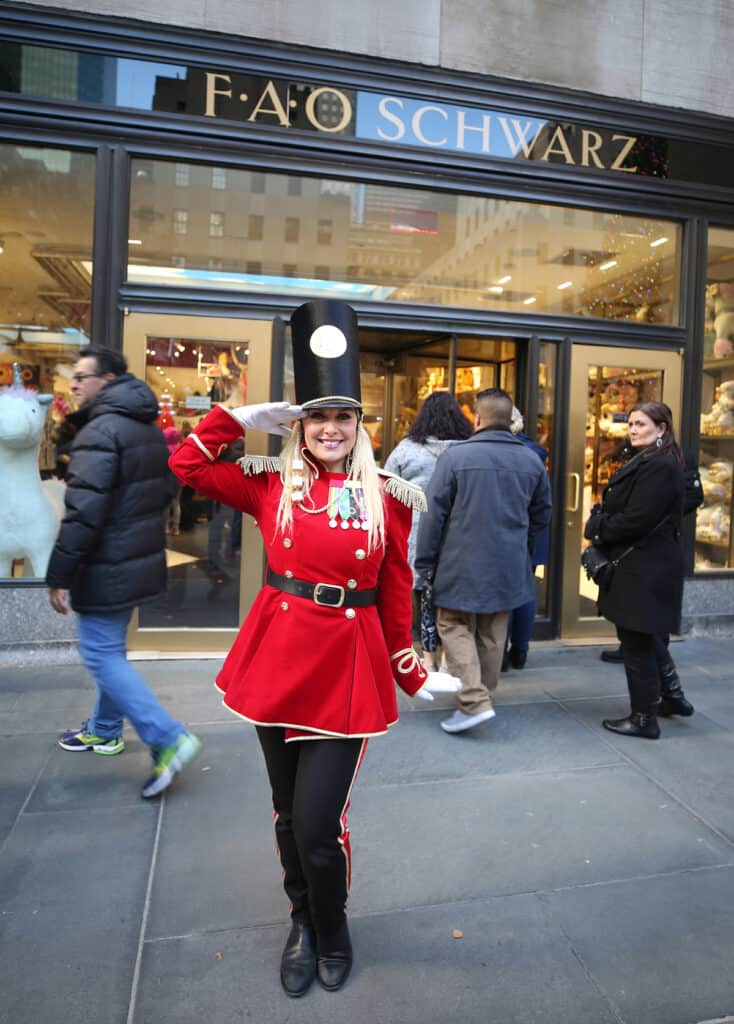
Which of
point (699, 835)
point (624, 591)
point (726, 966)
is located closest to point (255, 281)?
point (624, 591)

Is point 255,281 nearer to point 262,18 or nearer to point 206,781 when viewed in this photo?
point 262,18

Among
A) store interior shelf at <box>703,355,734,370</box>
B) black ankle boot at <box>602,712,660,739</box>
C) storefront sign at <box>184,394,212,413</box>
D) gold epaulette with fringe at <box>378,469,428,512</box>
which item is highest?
store interior shelf at <box>703,355,734,370</box>

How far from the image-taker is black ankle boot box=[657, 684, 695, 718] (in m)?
4.87

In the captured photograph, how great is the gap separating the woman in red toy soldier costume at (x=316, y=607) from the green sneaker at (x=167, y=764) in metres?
1.30

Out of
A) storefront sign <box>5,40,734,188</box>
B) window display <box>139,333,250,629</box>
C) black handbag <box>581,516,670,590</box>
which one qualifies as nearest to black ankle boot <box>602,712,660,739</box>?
black handbag <box>581,516,670,590</box>

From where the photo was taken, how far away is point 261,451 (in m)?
6.13

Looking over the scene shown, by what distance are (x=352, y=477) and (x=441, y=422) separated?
291 cm

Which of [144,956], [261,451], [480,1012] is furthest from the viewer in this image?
[261,451]

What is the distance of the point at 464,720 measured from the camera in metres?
4.54

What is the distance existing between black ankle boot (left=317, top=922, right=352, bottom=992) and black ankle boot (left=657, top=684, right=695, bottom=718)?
3000 millimetres

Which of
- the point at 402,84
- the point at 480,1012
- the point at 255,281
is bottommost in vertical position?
the point at 480,1012

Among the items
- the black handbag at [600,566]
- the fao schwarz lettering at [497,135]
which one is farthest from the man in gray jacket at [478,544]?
the fao schwarz lettering at [497,135]

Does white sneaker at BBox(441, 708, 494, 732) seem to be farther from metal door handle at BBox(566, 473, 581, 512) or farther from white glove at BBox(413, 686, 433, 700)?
metal door handle at BBox(566, 473, 581, 512)

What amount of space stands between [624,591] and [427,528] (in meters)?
1.17
